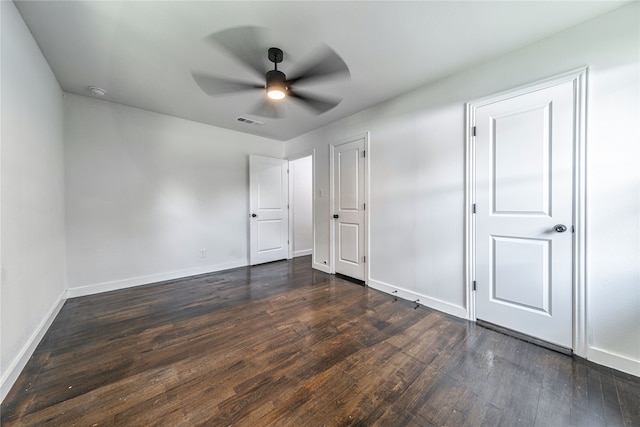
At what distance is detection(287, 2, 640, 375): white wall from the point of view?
5.22ft

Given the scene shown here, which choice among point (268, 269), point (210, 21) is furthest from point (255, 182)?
point (210, 21)

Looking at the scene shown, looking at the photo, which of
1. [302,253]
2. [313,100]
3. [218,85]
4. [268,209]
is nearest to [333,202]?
[268,209]

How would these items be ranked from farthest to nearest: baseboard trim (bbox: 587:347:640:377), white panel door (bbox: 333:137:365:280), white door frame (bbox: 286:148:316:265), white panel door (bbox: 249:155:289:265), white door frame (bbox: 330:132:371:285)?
white panel door (bbox: 249:155:289:265), white door frame (bbox: 286:148:316:265), white panel door (bbox: 333:137:365:280), white door frame (bbox: 330:132:371:285), baseboard trim (bbox: 587:347:640:377)

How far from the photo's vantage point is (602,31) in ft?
5.47

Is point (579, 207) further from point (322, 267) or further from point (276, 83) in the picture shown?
point (322, 267)

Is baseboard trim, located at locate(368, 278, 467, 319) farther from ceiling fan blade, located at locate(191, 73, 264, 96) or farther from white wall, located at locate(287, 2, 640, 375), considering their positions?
ceiling fan blade, located at locate(191, 73, 264, 96)

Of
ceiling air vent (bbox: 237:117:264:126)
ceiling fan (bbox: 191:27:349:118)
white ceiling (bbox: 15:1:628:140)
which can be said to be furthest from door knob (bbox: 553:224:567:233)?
ceiling air vent (bbox: 237:117:264:126)

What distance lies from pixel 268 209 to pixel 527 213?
150 inches

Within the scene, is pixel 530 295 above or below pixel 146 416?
above

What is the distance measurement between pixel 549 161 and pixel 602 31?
924mm

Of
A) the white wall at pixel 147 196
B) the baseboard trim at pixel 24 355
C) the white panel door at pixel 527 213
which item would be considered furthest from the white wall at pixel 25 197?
the white panel door at pixel 527 213

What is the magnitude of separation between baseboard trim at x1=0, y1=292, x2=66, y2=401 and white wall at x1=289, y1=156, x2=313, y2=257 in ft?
11.4

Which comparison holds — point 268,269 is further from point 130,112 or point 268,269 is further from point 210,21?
point 210,21

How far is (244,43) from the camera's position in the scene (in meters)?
1.92
